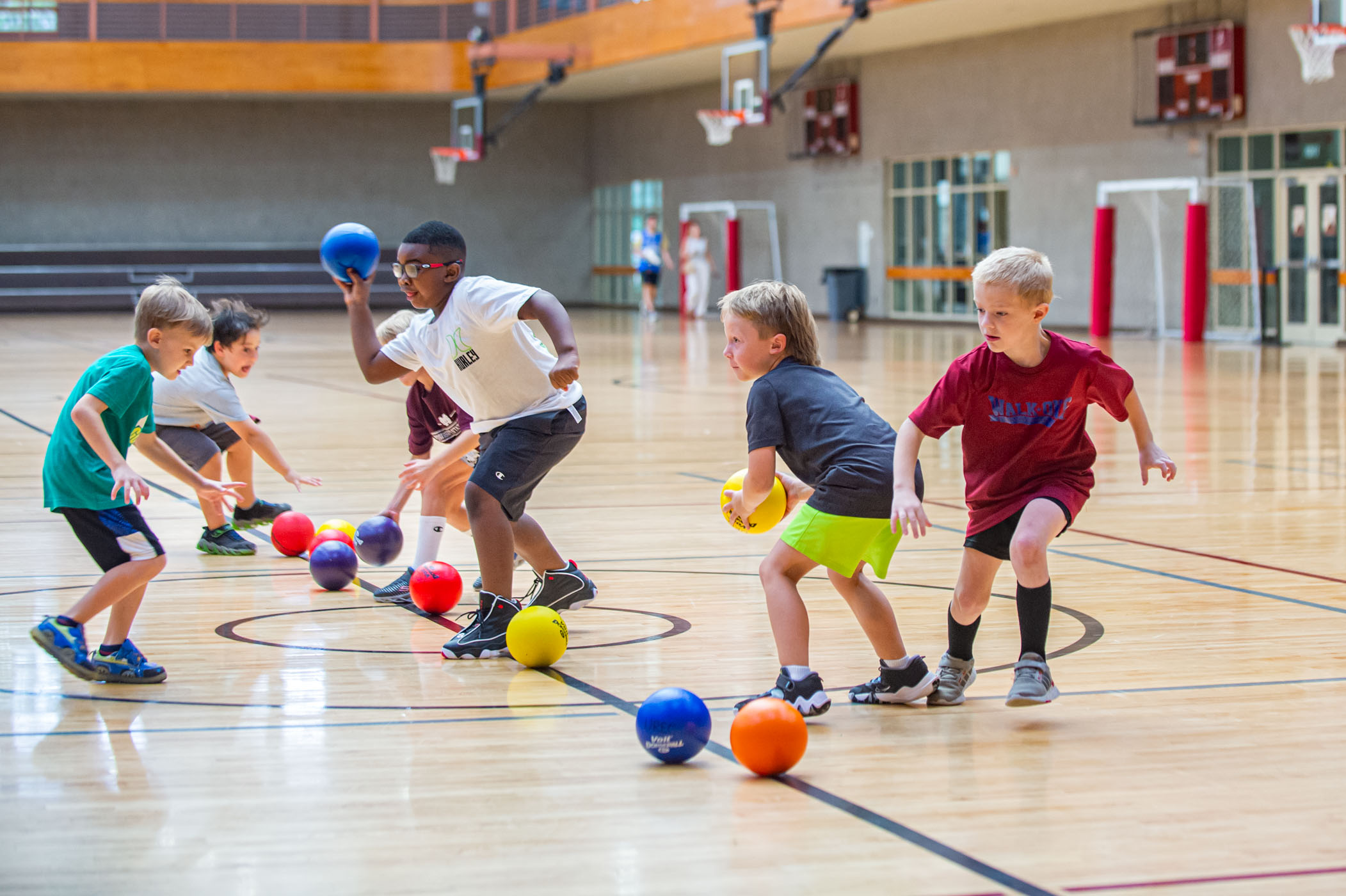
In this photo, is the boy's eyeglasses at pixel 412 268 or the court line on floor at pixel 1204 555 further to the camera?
the court line on floor at pixel 1204 555

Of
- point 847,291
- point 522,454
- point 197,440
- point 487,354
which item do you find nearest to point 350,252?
point 487,354

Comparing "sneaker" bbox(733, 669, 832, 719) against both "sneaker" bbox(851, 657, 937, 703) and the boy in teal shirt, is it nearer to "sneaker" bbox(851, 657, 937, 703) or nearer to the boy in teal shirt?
"sneaker" bbox(851, 657, 937, 703)

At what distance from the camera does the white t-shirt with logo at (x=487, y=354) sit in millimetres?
5027

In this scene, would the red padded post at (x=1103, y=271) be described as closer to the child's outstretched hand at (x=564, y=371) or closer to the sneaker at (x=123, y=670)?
the child's outstretched hand at (x=564, y=371)

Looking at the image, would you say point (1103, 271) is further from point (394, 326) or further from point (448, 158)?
point (394, 326)

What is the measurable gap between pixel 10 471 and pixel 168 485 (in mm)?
1172

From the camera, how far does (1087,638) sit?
505 cm

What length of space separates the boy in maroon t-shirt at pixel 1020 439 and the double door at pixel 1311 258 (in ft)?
62.6

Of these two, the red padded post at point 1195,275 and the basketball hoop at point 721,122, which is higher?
the basketball hoop at point 721,122

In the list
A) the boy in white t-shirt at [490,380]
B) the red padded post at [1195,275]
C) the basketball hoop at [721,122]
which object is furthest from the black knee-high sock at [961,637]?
the basketball hoop at [721,122]

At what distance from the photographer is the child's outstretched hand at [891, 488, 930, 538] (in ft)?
12.6

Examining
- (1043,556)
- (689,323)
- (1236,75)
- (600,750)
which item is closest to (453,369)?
(600,750)

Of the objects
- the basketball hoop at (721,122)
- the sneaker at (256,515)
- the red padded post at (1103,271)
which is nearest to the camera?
the sneaker at (256,515)

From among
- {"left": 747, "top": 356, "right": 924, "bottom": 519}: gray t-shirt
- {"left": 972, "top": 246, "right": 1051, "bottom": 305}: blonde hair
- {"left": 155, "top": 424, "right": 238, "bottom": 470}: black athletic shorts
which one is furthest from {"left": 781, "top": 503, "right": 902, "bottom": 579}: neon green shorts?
{"left": 155, "top": 424, "right": 238, "bottom": 470}: black athletic shorts
